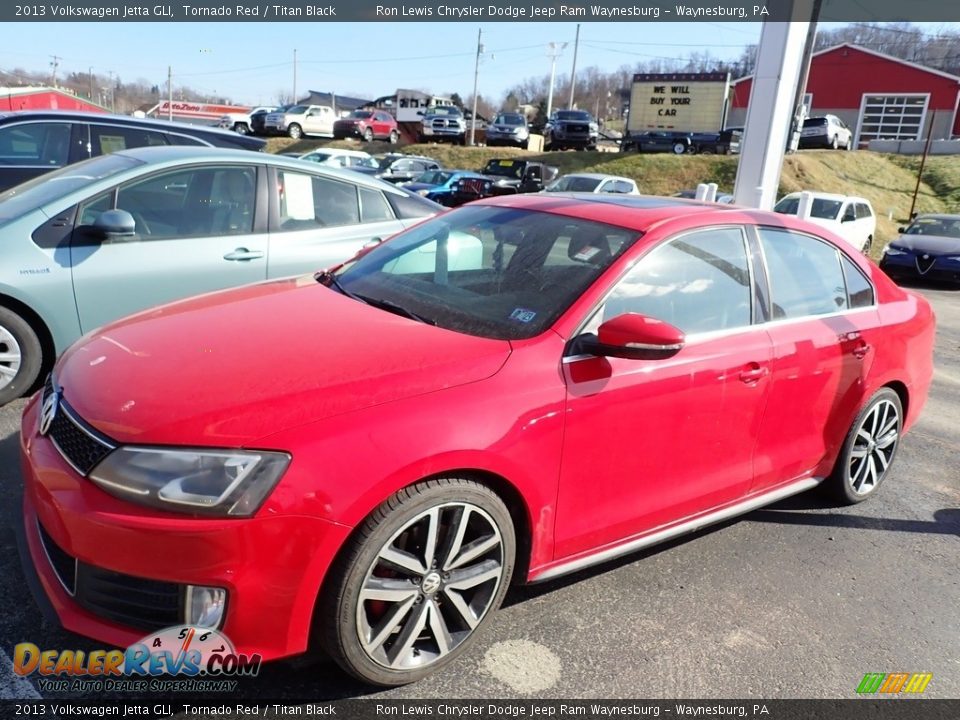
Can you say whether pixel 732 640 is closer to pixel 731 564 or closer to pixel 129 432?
pixel 731 564

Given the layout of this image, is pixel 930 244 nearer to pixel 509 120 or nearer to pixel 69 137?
pixel 69 137

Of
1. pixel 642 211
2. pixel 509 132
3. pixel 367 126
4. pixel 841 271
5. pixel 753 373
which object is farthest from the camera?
pixel 367 126

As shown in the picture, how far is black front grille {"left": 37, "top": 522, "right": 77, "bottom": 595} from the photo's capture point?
210 cm

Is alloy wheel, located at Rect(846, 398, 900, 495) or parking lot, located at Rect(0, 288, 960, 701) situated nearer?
parking lot, located at Rect(0, 288, 960, 701)

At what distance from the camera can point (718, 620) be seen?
9.46ft

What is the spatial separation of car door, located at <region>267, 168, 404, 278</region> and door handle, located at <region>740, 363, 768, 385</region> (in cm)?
316

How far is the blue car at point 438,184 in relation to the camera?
20422 mm

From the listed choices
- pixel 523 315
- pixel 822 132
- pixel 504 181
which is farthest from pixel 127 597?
pixel 822 132

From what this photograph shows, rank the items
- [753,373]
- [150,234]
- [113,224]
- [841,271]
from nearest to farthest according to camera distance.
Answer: [753,373] → [841,271] → [113,224] → [150,234]

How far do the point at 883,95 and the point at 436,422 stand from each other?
47.2m

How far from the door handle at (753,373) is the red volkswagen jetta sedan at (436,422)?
0.06ft

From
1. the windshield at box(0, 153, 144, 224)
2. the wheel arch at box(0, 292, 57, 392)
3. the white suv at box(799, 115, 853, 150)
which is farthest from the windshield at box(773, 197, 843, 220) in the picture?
the white suv at box(799, 115, 853, 150)

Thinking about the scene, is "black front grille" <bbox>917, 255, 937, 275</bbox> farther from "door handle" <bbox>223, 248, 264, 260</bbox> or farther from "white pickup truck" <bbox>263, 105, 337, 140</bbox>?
"white pickup truck" <bbox>263, 105, 337, 140</bbox>

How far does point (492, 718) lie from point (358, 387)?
1.15 metres
